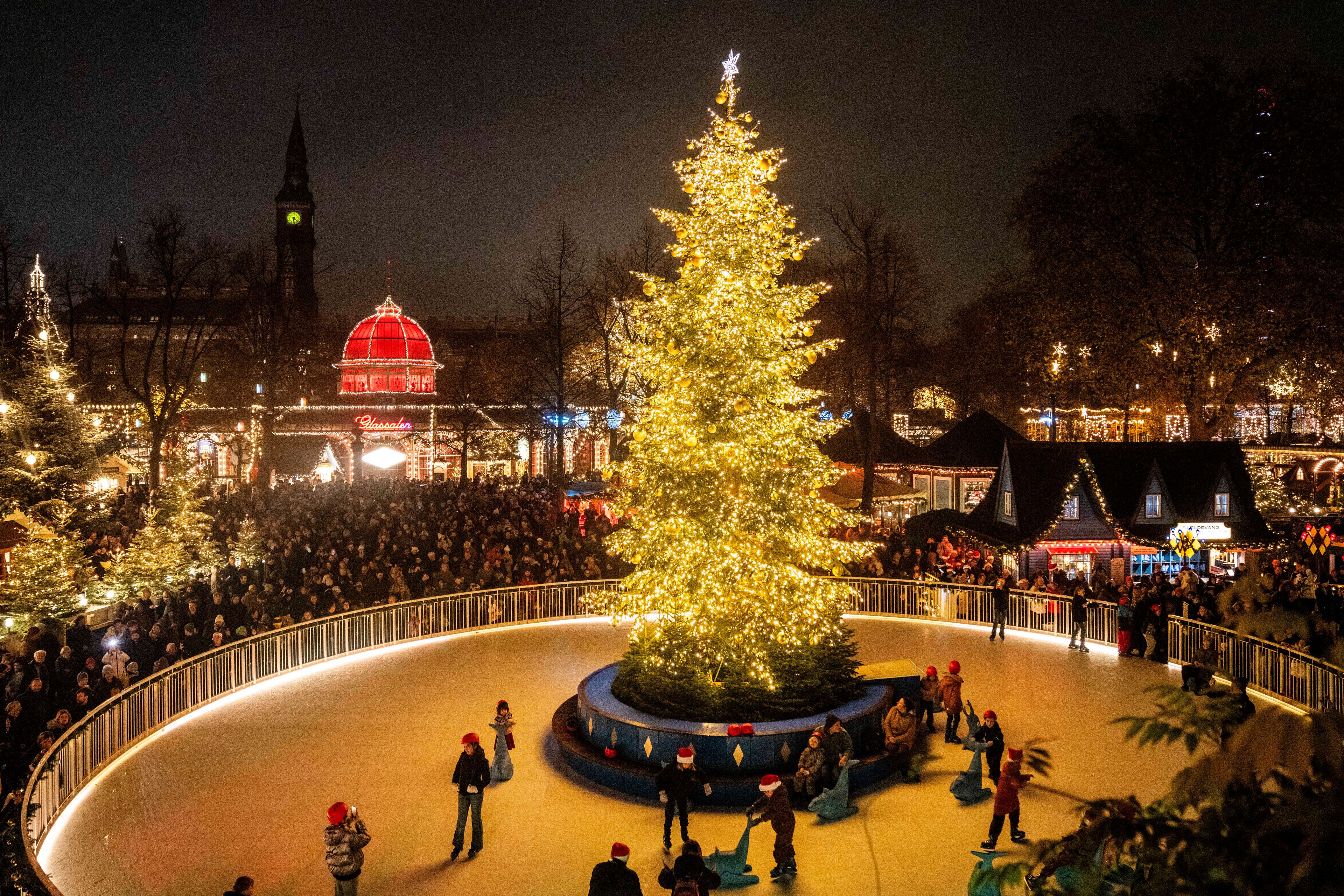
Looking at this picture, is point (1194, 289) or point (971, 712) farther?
point (1194, 289)

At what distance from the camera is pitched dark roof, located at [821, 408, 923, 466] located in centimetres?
3934

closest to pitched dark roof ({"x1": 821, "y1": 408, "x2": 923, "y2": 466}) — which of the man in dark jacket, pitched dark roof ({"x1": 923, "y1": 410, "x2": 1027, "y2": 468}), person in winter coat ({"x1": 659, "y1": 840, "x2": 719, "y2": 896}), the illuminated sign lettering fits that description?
pitched dark roof ({"x1": 923, "y1": 410, "x2": 1027, "y2": 468})

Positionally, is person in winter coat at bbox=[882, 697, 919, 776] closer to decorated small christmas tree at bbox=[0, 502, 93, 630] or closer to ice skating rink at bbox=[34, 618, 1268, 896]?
ice skating rink at bbox=[34, 618, 1268, 896]

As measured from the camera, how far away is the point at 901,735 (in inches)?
488

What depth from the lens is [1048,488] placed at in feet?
86.5

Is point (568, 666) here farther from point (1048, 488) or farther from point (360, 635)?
point (1048, 488)

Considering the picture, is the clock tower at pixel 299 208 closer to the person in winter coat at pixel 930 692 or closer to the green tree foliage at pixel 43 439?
the green tree foliage at pixel 43 439

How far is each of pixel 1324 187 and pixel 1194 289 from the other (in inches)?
187

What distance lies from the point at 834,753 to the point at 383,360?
5524 cm

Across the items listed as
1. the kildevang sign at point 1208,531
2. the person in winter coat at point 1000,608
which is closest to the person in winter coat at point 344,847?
the person in winter coat at point 1000,608

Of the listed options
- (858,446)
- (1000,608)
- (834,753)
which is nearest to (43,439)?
(834,753)

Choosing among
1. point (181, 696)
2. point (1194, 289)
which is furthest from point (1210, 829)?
point (1194, 289)

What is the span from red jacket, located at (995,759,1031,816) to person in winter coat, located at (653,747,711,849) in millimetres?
3329

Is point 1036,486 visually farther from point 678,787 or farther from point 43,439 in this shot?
point 43,439
